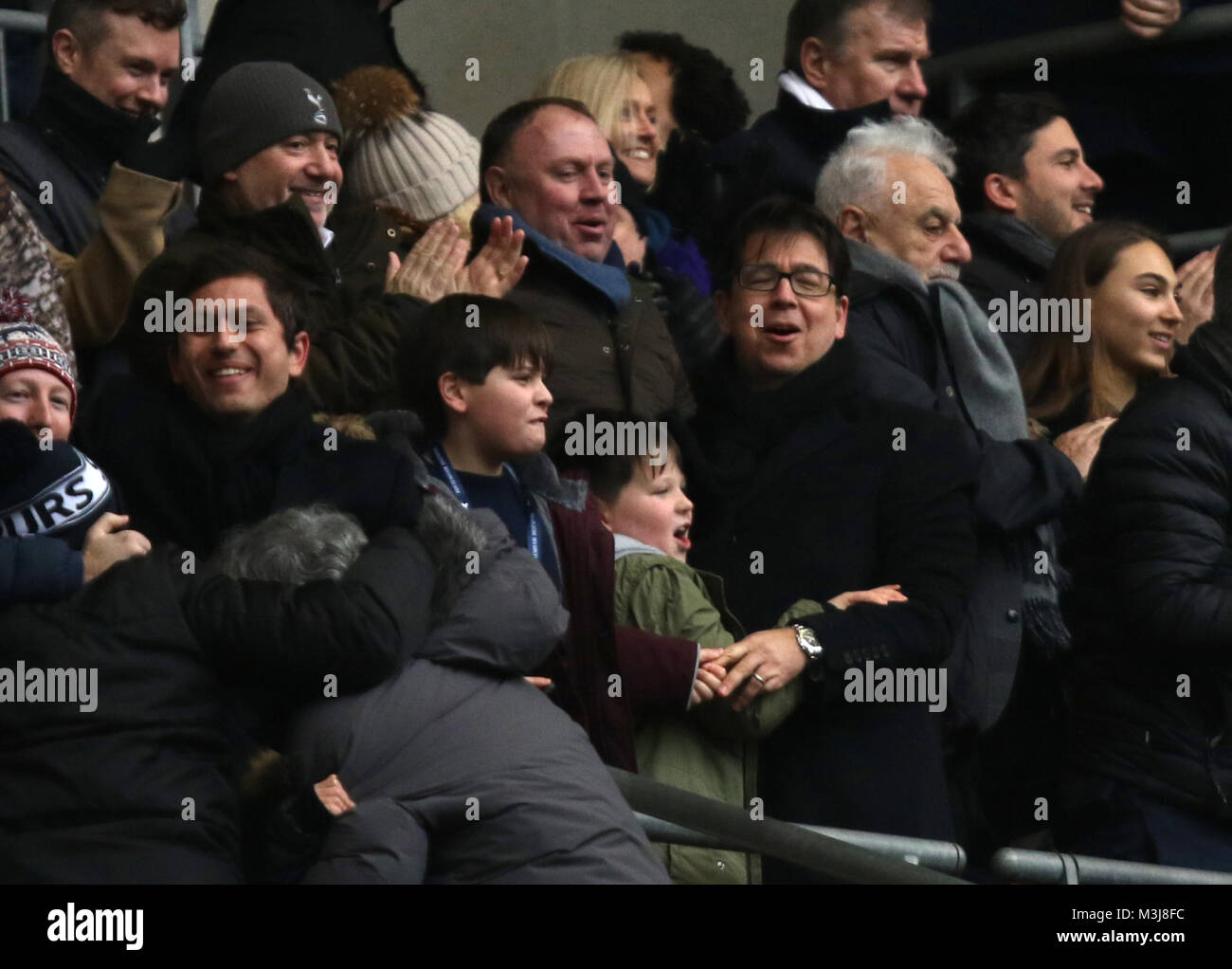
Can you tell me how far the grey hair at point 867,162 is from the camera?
291 inches

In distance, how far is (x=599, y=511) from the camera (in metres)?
6.06

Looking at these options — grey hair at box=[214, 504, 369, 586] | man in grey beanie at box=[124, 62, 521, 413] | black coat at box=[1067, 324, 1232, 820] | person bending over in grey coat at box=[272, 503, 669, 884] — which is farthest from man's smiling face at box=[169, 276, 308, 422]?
black coat at box=[1067, 324, 1232, 820]

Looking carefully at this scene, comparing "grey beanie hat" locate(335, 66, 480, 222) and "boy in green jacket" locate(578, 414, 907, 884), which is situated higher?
"grey beanie hat" locate(335, 66, 480, 222)

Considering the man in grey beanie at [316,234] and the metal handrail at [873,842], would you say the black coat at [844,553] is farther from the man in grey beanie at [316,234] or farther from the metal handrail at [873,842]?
the man in grey beanie at [316,234]

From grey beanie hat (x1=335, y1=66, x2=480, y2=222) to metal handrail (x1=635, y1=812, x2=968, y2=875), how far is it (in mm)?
2044

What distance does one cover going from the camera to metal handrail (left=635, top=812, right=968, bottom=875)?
17.7 ft

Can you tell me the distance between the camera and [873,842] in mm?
5695

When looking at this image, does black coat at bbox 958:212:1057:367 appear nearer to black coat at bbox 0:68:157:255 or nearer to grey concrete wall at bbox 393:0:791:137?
grey concrete wall at bbox 393:0:791:137

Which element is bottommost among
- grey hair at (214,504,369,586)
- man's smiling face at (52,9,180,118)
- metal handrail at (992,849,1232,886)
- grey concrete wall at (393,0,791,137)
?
metal handrail at (992,849,1232,886)

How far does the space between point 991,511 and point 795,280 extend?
0.72 meters

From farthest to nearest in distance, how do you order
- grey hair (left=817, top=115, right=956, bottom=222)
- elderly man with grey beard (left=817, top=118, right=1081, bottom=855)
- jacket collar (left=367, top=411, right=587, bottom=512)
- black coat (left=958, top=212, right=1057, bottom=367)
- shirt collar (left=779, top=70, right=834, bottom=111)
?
1. shirt collar (left=779, top=70, right=834, bottom=111)
2. black coat (left=958, top=212, right=1057, bottom=367)
3. grey hair (left=817, top=115, right=956, bottom=222)
4. elderly man with grey beard (left=817, top=118, right=1081, bottom=855)
5. jacket collar (left=367, top=411, right=587, bottom=512)
